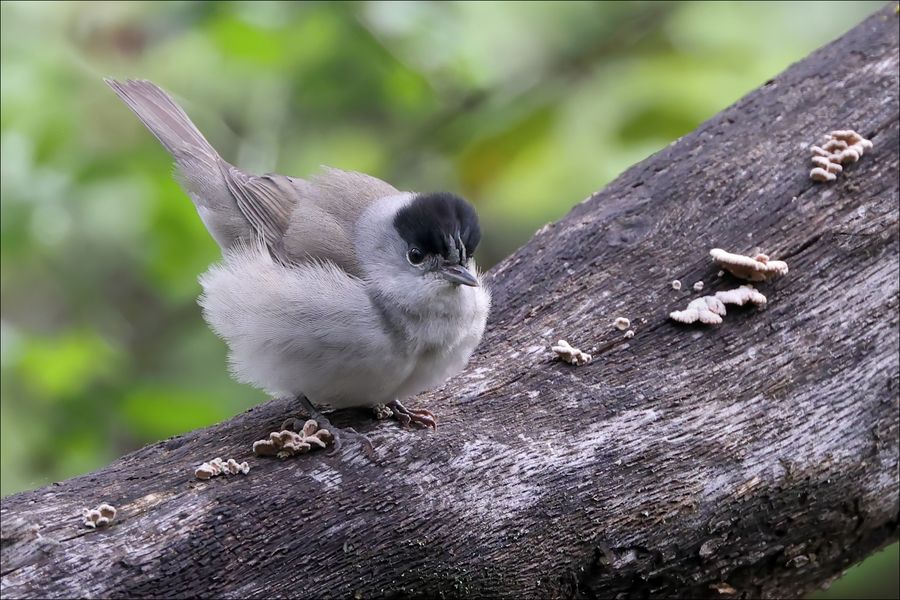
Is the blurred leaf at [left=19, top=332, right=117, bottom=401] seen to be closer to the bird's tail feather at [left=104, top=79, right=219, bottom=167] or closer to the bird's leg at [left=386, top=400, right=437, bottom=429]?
the bird's tail feather at [left=104, top=79, right=219, bottom=167]

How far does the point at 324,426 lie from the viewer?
3.37m

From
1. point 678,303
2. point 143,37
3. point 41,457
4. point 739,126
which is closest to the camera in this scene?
point 678,303

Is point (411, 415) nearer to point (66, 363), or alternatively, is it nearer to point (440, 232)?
point (440, 232)

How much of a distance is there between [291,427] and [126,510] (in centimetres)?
75

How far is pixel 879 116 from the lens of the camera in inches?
179

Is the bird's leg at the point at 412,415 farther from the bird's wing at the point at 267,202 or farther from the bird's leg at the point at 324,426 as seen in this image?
the bird's wing at the point at 267,202

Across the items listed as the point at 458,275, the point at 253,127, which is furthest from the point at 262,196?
the point at 253,127

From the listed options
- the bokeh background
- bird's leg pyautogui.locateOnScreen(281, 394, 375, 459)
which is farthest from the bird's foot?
the bokeh background

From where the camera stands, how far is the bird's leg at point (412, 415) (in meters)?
3.47

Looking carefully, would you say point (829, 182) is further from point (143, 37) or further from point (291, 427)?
point (143, 37)

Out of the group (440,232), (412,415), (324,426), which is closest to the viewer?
(324,426)

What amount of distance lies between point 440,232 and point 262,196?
1.01m

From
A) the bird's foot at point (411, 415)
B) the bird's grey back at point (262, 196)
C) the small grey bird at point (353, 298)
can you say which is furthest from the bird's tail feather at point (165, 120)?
the bird's foot at point (411, 415)

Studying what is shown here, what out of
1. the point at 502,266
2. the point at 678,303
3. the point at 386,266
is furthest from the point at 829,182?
the point at 386,266
